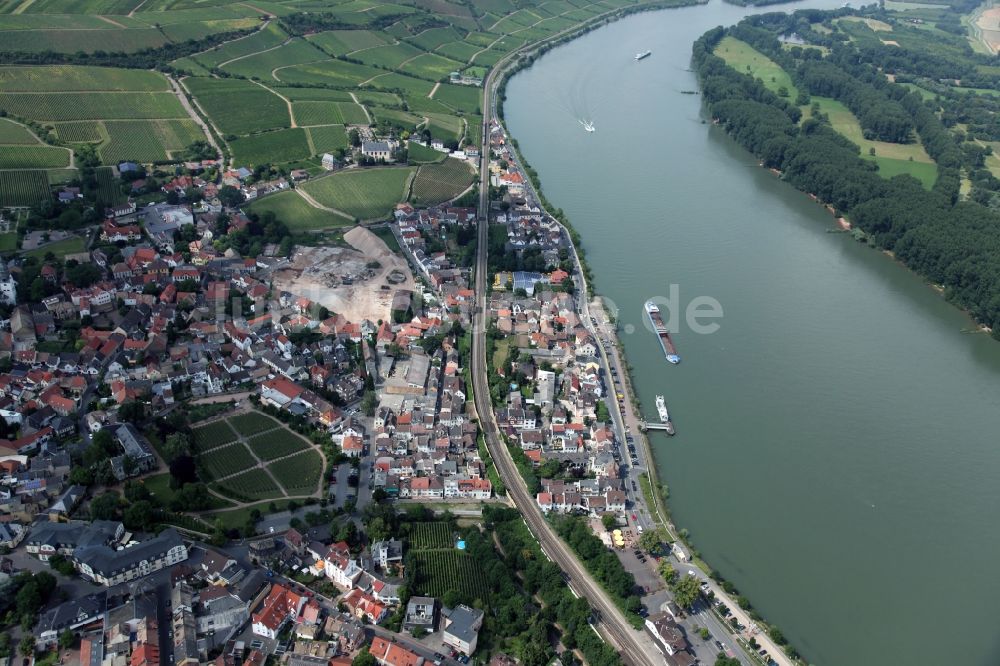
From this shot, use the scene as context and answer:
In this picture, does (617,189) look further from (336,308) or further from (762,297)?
(336,308)

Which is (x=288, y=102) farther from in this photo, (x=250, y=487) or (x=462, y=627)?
(x=462, y=627)

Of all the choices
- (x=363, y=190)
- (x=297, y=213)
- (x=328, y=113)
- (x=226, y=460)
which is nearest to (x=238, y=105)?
(x=328, y=113)

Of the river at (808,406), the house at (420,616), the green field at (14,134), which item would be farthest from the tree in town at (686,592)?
the green field at (14,134)

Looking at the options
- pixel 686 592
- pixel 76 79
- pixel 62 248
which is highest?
pixel 76 79

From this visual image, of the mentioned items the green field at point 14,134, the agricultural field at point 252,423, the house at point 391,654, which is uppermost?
the green field at point 14,134

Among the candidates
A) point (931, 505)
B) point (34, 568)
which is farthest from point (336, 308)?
point (931, 505)

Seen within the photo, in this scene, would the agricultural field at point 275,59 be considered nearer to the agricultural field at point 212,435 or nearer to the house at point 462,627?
the agricultural field at point 212,435

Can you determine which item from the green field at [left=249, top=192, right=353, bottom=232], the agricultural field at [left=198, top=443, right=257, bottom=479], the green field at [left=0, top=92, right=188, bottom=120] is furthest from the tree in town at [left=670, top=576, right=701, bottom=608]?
the green field at [left=0, top=92, right=188, bottom=120]
